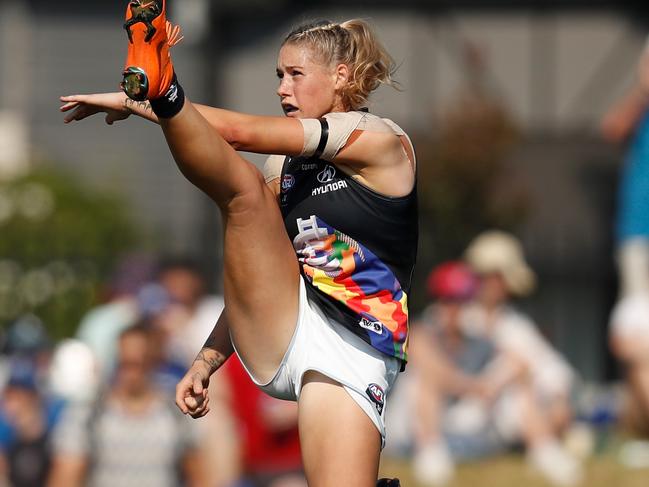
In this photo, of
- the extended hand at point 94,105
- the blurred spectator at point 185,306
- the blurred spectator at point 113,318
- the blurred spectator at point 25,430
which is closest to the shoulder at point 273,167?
the extended hand at point 94,105

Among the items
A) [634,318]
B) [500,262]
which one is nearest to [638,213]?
[634,318]

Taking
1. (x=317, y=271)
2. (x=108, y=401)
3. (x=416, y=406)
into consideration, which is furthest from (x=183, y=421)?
(x=317, y=271)

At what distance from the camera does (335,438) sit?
3.92 metres

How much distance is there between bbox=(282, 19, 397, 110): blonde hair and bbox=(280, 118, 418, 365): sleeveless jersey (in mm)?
271

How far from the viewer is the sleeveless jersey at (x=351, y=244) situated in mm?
4035

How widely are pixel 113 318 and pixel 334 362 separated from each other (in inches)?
177

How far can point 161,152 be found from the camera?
2009 centimetres

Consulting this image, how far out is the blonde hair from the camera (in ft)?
13.5

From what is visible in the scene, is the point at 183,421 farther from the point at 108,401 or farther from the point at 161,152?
the point at 161,152

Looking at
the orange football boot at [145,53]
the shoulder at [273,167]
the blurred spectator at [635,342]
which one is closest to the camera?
the orange football boot at [145,53]

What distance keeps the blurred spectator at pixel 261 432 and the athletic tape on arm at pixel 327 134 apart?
3608 mm

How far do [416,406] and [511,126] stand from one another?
30.4 ft

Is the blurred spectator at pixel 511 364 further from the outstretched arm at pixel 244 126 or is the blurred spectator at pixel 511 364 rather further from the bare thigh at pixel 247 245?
the outstretched arm at pixel 244 126

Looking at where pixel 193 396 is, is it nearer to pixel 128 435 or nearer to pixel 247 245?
pixel 247 245
